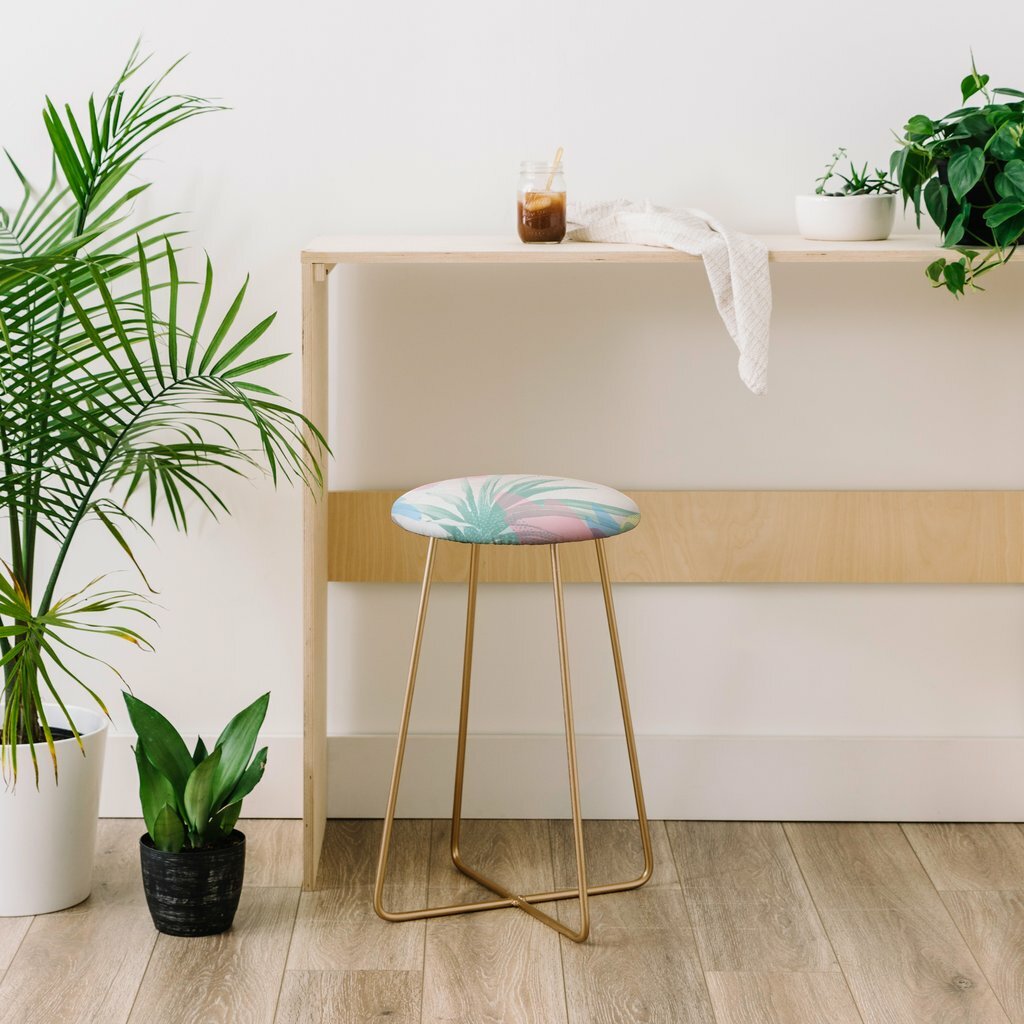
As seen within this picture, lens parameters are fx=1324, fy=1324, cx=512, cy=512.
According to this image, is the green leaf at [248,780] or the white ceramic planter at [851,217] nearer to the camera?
the green leaf at [248,780]

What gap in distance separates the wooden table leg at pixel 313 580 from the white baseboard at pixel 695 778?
22 centimetres

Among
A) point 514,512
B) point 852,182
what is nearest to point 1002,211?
point 852,182

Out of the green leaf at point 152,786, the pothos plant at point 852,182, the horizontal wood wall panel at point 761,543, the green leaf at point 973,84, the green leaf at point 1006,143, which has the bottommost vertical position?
the green leaf at point 152,786

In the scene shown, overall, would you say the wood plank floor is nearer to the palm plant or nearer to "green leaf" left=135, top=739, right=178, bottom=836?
"green leaf" left=135, top=739, right=178, bottom=836

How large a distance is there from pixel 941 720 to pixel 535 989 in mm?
1053

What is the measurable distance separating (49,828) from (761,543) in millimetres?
1337

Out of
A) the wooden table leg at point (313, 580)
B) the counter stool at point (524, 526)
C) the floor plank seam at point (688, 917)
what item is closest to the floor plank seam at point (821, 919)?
the floor plank seam at point (688, 917)

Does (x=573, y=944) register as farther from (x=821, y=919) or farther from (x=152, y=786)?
(x=152, y=786)

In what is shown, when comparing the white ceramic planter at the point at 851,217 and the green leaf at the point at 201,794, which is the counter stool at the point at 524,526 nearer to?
the green leaf at the point at 201,794

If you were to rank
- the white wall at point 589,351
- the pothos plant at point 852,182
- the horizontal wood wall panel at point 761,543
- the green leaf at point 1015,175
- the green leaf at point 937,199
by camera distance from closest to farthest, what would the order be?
1. the green leaf at point 1015,175
2. the green leaf at point 937,199
3. the pothos plant at point 852,182
4. the white wall at point 589,351
5. the horizontal wood wall panel at point 761,543

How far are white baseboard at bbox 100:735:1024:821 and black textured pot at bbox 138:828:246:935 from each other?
0.45 meters

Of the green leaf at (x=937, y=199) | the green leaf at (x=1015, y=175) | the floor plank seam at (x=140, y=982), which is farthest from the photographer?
the green leaf at (x=937, y=199)

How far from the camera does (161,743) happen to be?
208cm

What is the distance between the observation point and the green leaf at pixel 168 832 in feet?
6.67
